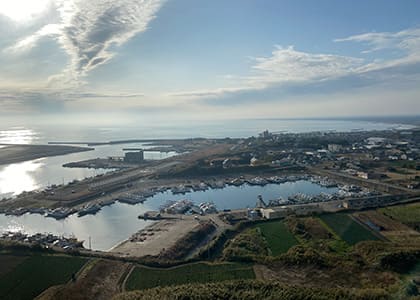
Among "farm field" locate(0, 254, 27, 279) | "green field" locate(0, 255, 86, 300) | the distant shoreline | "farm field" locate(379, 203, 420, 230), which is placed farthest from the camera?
the distant shoreline

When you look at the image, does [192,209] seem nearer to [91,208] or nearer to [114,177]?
[91,208]

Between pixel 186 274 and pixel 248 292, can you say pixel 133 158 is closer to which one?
pixel 186 274

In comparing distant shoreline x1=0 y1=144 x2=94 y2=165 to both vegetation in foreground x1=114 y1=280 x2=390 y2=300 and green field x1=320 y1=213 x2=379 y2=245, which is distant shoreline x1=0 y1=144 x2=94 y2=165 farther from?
vegetation in foreground x1=114 y1=280 x2=390 y2=300

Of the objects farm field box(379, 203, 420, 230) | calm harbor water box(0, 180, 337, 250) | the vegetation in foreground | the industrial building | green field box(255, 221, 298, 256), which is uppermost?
the industrial building

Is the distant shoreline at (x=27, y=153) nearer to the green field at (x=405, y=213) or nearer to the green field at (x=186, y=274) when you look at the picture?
the green field at (x=186, y=274)

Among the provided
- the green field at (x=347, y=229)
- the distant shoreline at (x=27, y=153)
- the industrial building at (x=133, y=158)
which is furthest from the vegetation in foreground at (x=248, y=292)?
the distant shoreline at (x=27, y=153)

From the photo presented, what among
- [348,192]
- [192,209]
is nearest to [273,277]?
[192,209]

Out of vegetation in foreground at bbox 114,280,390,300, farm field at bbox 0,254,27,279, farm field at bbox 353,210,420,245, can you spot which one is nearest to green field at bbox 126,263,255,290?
vegetation in foreground at bbox 114,280,390,300
